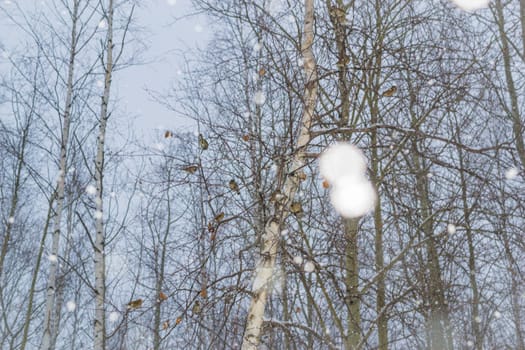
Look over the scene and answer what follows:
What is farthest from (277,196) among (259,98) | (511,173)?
(259,98)

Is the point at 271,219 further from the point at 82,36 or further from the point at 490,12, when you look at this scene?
the point at 82,36

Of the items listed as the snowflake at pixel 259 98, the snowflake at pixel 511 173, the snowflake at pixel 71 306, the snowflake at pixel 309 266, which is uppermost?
the snowflake at pixel 259 98

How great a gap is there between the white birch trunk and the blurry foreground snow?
8.30ft

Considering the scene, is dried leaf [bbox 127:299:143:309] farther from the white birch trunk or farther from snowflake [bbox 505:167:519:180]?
snowflake [bbox 505:167:519:180]

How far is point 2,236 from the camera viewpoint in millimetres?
11688

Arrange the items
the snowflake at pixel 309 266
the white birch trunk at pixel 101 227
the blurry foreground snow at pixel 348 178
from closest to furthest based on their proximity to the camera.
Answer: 1. the snowflake at pixel 309 266
2. the blurry foreground snow at pixel 348 178
3. the white birch trunk at pixel 101 227

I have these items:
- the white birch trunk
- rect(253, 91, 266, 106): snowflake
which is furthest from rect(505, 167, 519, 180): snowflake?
rect(253, 91, 266, 106): snowflake

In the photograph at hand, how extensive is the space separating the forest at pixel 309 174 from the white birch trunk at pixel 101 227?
1.1 inches

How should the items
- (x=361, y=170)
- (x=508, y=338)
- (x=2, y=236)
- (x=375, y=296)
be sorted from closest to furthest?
(x=361, y=170) < (x=375, y=296) < (x=508, y=338) < (x=2, y=236)

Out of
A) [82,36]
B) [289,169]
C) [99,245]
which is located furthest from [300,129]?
[82,36]

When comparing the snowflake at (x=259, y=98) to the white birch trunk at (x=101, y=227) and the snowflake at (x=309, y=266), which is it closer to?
the white birch trunk at (x=101, y=227)

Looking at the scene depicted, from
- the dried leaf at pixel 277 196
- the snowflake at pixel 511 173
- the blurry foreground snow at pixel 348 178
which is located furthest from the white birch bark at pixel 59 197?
the snowflake at pixel 511 173

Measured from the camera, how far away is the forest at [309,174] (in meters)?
3.36

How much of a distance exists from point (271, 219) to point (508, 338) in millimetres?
8105
